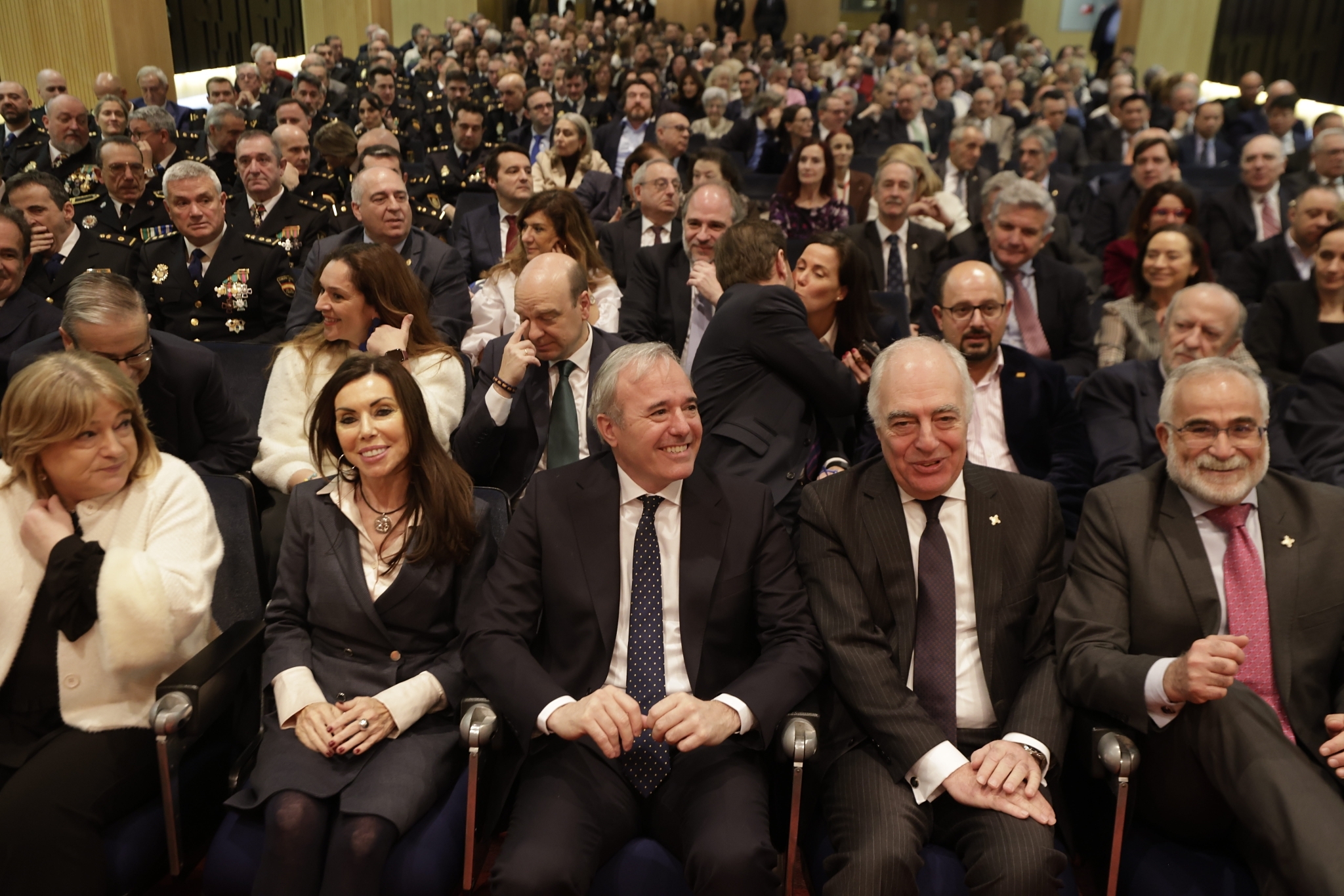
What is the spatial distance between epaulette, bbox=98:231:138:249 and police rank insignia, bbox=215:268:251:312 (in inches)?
26.4

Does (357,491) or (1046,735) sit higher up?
(357,491)

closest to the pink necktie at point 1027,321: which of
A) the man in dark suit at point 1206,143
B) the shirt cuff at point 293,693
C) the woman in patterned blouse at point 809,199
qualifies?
the woman in patterned blouse at point 809,199

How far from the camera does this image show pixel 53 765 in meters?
1.90

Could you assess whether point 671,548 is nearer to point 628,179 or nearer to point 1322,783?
point 1322,783

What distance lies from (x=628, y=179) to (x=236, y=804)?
15.6 feet

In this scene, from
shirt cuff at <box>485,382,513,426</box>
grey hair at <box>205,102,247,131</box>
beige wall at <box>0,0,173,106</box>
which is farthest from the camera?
beige wall at <box>0,0,173,106</box>

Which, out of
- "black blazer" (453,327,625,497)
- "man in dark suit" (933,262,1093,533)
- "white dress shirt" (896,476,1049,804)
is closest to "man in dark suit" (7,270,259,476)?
"black blazer" (453,327,625,497)

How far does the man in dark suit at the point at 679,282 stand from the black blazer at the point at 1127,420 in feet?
4.54

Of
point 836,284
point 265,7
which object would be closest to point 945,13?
point 265,7

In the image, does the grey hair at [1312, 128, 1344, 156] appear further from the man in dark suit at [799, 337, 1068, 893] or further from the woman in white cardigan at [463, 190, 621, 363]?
the man in dark suit at [799, 337, 1068, 893]

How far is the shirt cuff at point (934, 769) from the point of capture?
1882mm

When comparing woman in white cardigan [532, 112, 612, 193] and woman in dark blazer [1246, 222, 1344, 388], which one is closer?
woman in dark blazer [1246, 222, 1344, 388]

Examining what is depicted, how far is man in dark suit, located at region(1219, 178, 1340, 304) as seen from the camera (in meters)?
4.30

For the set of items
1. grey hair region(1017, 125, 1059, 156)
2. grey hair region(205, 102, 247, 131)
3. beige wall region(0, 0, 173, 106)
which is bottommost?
grey hair region(1017, 125, 1059, 156)
